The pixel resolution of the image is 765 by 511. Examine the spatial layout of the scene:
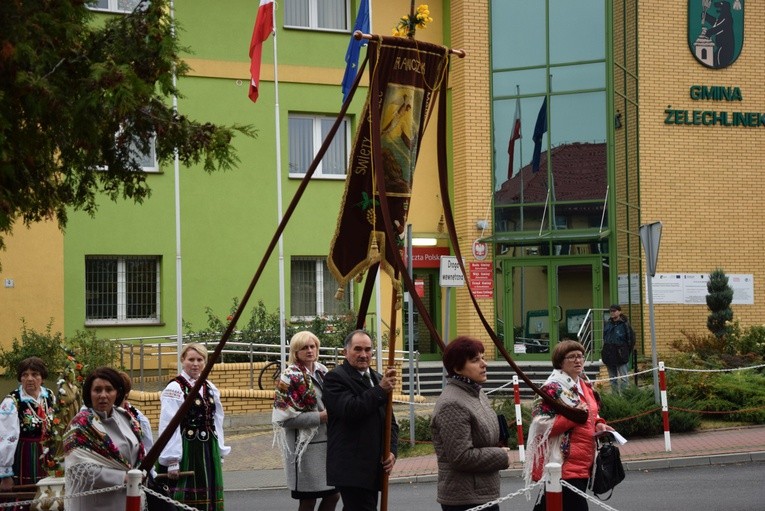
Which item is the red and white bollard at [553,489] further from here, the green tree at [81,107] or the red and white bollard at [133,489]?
the green tree at [81,107]

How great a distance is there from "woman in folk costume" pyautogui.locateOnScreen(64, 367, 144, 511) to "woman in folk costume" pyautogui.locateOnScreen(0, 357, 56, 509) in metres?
2.74

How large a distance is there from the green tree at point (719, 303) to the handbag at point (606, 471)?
799 inches

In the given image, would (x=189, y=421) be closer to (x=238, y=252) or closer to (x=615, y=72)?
(x=238, y=252)

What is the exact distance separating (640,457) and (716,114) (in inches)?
630

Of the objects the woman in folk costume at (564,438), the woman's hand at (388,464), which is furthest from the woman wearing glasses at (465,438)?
the woman in folk costume at (564,438)

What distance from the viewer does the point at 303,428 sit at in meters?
8.98

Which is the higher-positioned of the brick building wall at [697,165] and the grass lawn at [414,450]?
the brick building wall at [697,165]

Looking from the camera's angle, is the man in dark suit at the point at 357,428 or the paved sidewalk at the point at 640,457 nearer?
the man in dark suit at the point at 357,428

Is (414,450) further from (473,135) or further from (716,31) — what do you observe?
(716,31)

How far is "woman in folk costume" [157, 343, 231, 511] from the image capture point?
855cm

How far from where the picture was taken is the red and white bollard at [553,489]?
6.80m

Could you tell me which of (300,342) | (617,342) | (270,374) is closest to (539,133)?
(617,342)

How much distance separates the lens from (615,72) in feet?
92.0

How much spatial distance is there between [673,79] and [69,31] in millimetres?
23715
